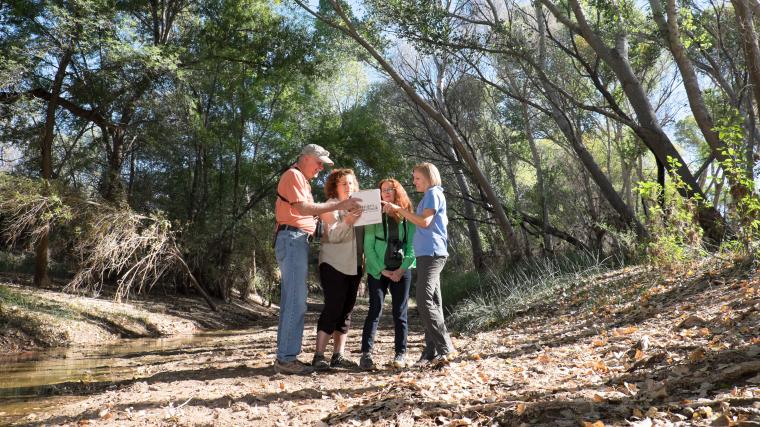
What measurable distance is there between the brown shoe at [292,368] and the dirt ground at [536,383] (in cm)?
16

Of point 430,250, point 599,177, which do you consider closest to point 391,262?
point 430,250

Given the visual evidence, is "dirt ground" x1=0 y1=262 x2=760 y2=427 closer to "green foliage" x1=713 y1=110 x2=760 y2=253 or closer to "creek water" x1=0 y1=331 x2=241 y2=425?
"creek water" x1=0 y1=331 x2=241 y2=425

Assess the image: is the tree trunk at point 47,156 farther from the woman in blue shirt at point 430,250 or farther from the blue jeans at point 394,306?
the woman in blue shirt at point 430,250

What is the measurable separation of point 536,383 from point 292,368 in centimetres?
242

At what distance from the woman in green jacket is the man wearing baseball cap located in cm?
52

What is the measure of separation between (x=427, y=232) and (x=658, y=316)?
2.70 m

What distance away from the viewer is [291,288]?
5645 millimetres

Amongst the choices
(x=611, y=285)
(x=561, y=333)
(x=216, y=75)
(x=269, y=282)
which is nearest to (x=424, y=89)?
(x=216, y=75)

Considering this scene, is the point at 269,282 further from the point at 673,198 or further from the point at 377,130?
the point at 673,198

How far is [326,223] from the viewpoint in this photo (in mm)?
5945

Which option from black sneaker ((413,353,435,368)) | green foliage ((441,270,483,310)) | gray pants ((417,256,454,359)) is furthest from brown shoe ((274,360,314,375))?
green foliage ((441,270,483,310))

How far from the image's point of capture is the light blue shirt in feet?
18.6

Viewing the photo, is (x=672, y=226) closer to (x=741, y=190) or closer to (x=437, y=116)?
(x=741, y=190)

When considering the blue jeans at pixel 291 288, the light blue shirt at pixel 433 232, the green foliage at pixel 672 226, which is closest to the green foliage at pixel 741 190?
the green foliage at pixel 672 226
